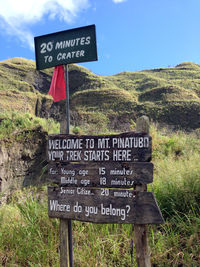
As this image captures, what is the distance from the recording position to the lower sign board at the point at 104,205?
2227 millimetres

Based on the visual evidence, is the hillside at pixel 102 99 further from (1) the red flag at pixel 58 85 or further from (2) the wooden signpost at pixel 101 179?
(2) the wooden signpost at pixel 101 179

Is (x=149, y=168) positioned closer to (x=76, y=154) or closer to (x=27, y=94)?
(x=76, y=154)

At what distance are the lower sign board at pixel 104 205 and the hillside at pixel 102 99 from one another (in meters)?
17.6

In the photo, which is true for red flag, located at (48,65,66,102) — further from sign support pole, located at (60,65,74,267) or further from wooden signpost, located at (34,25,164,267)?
sign support pole, located at (60,65,74,267)

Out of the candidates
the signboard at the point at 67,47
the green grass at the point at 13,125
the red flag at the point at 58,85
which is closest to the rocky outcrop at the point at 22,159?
the green grass at the point at 13,125

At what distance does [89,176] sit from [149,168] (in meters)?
0.65

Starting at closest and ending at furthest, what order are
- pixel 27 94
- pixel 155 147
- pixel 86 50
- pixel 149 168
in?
1. pixel 149 168
2. pixel 86 50
3. pixel 155 147
4. pixel 27 94

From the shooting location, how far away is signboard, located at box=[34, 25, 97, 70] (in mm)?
2852

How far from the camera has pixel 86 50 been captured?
287cm

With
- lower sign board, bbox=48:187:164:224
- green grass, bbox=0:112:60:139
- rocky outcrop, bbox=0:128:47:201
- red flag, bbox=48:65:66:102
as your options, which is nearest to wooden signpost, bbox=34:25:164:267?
Result: lower sign board, bbox=48:187:164:224

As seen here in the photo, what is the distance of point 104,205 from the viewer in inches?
92.8

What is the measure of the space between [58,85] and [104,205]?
1746 millimetres

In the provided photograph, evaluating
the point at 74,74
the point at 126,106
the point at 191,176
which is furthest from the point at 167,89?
the point at 191,176

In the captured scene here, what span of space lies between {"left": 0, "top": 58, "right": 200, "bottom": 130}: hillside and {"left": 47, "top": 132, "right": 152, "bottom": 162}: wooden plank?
57.2 feet
